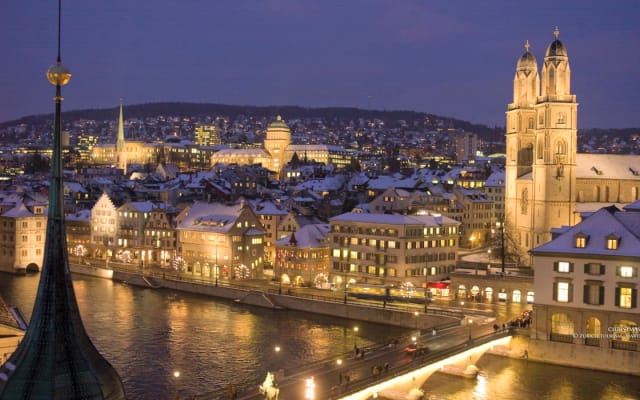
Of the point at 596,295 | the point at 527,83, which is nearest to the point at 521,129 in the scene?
the point at 527,83

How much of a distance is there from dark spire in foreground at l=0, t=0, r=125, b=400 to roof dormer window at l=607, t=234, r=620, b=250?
1378 inches

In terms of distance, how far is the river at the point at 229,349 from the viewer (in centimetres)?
3716

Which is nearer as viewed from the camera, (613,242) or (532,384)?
(532,384)

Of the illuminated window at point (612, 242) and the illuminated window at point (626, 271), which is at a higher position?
the illuminated window at point (612, 242)

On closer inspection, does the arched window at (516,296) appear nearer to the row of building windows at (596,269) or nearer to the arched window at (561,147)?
the row of building windows at (596,269)

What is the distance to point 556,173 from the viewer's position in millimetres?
66188

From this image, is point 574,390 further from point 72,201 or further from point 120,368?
point 72,201

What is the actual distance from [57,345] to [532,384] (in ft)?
99.5

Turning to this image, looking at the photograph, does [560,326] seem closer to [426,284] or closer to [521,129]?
[426,284]

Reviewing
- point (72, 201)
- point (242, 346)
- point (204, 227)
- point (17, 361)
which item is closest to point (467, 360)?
point (242, 346)

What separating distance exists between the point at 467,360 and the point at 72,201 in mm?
73617

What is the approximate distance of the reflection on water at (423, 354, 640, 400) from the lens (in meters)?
36.2

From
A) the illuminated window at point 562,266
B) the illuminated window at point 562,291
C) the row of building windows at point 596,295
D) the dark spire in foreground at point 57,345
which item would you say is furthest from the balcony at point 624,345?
the dark spire in foreground at point 57,345

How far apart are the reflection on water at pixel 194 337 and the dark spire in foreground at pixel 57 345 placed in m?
21.1
